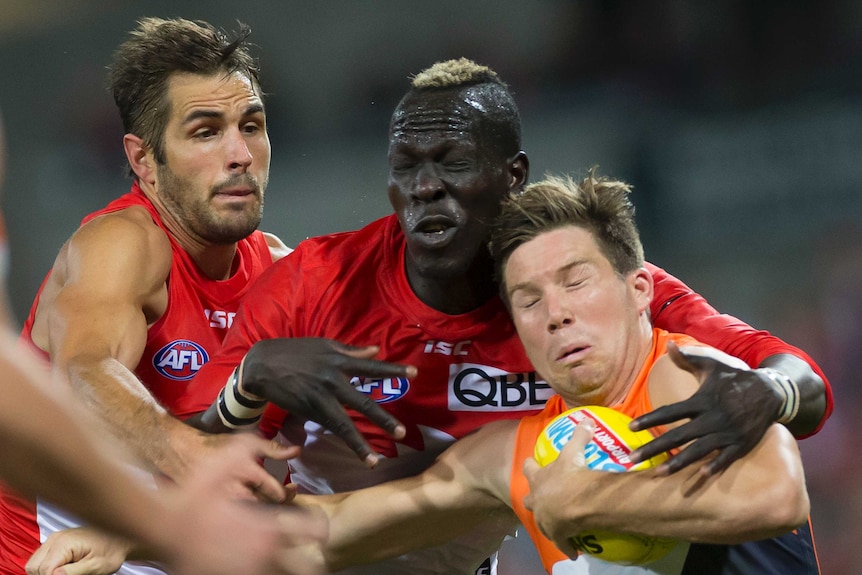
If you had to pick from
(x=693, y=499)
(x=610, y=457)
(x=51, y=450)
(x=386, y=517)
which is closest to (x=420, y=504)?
(x=386, y=517)

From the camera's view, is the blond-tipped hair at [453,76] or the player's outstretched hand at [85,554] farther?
the blond-tipped hair at [453,76]

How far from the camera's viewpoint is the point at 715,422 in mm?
2164

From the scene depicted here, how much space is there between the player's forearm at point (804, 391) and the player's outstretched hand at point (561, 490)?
0.52m

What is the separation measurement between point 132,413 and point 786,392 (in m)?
1.72

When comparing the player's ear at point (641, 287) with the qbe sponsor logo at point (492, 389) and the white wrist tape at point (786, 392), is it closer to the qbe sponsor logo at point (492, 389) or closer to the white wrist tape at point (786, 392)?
the white wrist tape at point (786, 392)

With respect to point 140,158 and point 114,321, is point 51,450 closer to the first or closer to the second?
point 114,321

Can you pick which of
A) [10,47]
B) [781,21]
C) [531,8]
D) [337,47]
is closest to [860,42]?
[781,21]

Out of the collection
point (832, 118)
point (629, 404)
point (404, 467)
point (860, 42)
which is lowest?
point (404, 467)

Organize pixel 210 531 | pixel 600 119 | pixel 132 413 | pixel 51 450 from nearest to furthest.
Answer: pixel 51 450 → pixel 210 531 → pixel 132 413 → pixel 600 119

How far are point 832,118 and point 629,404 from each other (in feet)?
14.2

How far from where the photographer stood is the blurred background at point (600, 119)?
6.02 meters

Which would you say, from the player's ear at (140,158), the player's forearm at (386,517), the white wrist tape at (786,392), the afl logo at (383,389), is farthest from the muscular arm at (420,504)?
the player's ear at (140,158)

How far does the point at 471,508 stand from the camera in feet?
8.78

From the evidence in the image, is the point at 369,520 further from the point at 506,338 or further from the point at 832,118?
the point at 832,118
